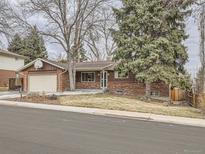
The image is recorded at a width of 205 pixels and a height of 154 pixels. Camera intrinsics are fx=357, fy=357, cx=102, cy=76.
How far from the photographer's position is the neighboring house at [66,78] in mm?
37853

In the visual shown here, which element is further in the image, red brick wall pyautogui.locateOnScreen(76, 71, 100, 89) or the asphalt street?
red brick wall pyautogui.locateOnScreen(76, 71, 100, 89)

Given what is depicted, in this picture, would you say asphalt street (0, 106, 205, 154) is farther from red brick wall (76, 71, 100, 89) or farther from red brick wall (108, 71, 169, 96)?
red brick wall (76, 71, 100, 89)

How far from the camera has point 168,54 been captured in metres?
30.7

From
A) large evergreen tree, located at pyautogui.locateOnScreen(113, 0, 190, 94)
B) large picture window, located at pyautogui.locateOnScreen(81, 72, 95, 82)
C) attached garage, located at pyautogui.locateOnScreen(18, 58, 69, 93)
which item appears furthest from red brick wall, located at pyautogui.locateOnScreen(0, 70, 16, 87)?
large evergreen tree, located at pyautogui.locateOnScreen(113, 0, 190, 94)

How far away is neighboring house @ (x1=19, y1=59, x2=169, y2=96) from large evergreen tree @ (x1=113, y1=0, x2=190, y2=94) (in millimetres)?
5868

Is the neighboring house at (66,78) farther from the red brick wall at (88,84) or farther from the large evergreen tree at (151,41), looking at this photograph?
A: the large evergreen tree at (151,41)

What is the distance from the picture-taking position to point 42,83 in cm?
4097

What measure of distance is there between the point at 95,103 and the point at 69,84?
16.4 m

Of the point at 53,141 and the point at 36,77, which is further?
the point at 36,77

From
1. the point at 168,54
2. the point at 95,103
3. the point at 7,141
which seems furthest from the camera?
the point at 168,54

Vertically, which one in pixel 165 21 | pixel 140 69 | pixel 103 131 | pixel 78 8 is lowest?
pixel 103 131

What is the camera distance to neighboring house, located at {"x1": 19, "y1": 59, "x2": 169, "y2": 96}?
124 ft

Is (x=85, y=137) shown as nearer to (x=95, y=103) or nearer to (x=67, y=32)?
(x=95, y=103)

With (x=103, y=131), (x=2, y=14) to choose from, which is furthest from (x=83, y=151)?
(x=2, y=14)
